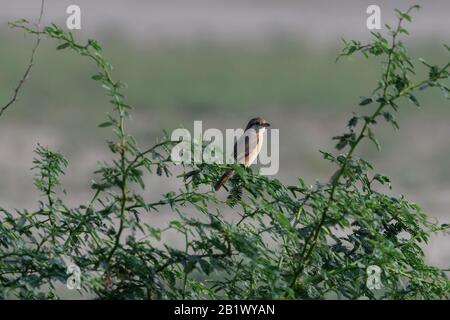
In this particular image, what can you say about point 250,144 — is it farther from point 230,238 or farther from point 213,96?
point 213,96

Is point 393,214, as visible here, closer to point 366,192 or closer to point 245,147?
point 366,192

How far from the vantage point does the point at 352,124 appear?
3.32 metres

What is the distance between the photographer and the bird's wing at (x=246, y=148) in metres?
6.38

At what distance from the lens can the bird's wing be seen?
6379 mm

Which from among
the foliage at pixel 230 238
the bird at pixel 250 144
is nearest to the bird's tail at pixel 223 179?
the foliage at pixel 230 238

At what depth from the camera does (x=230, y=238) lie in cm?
333

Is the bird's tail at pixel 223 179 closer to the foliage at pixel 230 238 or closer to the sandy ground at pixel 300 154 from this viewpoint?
the foliage at pixel 230 238

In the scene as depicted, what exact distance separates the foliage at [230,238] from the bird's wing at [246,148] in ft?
8.22

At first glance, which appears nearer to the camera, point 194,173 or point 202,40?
point 194,173

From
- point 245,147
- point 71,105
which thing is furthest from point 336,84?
point 245,147

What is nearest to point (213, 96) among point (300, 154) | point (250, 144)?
point (300, 154)

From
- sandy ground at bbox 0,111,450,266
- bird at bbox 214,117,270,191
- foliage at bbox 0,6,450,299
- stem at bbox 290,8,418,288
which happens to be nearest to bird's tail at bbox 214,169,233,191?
foliage at bbox 0,6,450,299

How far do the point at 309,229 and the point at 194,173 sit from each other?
18.8 inches

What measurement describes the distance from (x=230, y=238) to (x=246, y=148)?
10.1 feet
